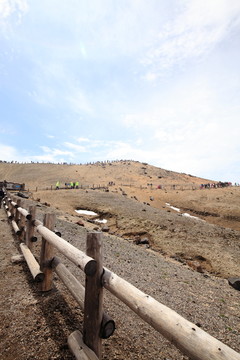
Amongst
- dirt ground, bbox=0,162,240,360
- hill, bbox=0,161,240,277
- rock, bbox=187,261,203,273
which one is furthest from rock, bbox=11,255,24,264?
hill, bbox=0,161,240,277

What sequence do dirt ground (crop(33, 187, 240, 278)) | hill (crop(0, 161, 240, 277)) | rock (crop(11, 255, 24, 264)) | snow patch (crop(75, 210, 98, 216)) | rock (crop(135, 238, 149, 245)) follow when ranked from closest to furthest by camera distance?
rock (crop(11, 255, 24, 264)) → dirt ground (crop(33, 187, 240, 278)) → hill (crop(0, 161, 240, 277)) → rock (crop(135, 238, 149, 245)) → snow patch (crop(75, 210, 98, 216))

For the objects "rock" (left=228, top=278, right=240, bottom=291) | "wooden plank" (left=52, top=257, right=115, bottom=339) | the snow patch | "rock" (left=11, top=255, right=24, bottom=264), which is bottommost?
"rock" (left=228, top=278, right=240, bottom=291)

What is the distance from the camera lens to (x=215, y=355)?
1289 millimetres

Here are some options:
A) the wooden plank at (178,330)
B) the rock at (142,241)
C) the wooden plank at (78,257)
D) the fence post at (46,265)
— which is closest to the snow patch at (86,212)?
the rock at (142,241)

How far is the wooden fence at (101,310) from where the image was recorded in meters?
1.40

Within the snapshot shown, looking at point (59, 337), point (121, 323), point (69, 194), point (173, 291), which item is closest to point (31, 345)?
point (59, 337)

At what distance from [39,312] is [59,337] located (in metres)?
0.80

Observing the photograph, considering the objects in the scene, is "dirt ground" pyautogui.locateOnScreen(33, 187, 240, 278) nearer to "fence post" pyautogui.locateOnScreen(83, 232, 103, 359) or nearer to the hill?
the hill

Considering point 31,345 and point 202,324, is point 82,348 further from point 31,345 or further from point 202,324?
point 202,324

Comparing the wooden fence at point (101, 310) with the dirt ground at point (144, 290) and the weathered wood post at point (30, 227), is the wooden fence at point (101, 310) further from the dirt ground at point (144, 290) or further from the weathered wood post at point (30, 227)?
the weathered wood post at point (30, 227)

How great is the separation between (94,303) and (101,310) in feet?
0.43

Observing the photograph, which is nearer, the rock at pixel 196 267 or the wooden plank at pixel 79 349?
the wooden plank at pixel 79 349

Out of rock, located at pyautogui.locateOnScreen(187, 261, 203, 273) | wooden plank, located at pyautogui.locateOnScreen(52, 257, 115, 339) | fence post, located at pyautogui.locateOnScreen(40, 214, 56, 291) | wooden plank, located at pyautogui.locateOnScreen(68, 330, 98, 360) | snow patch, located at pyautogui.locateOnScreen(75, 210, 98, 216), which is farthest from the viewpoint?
snow patch, located at pyautogui.locateOnScreen(75, 210, 98, 216)

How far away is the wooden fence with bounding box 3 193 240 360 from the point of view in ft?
4.60
